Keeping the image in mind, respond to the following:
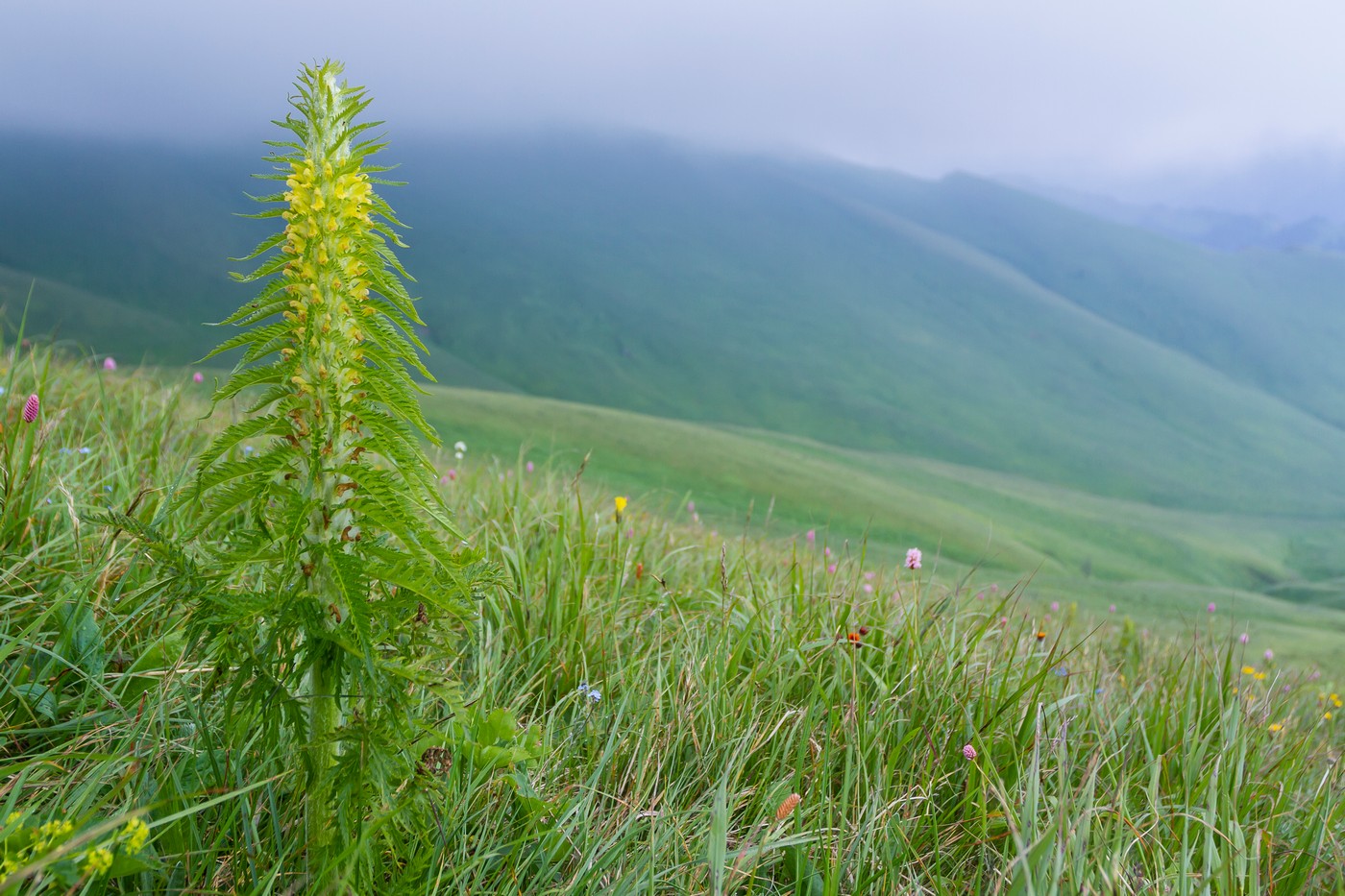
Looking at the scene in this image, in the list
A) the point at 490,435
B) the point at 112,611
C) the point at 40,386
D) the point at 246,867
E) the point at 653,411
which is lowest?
the point at 653,411

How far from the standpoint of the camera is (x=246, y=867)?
7.56 ft

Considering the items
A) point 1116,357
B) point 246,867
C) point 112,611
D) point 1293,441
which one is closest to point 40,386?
point 112,611

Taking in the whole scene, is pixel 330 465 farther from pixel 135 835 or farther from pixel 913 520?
pixel 913 520

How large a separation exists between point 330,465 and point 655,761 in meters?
1.65

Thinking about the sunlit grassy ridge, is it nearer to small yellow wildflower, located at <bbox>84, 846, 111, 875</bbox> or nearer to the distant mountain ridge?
small yellow wildflower, located at <bbox>84, 846, 111, 875</bbox>

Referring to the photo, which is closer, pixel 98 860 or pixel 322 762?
pixel 98 860

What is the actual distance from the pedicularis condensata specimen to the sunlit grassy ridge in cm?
20

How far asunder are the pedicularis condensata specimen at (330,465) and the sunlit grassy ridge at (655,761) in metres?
0.20

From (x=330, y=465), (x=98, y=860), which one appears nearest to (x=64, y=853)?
(x=98, y=860)

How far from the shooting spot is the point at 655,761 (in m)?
2.97

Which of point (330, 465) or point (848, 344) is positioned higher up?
point (848, 344)

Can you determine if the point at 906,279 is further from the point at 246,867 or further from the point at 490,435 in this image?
the point at 246,867

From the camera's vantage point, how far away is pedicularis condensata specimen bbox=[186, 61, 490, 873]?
188cm

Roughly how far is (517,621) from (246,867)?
1548mm
